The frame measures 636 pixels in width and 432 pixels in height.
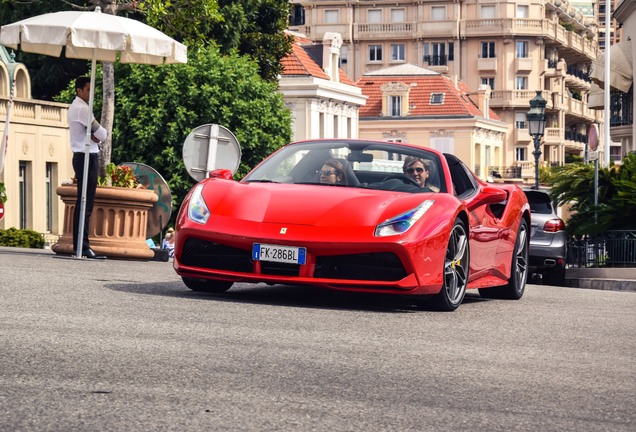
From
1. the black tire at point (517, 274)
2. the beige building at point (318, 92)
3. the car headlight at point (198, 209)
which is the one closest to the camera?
the car headlight at point (198, 209)

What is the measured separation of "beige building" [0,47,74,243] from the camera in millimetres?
48656

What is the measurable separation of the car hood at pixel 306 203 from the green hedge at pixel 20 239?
2198 centimetres

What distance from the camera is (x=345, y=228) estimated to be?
1054 cm

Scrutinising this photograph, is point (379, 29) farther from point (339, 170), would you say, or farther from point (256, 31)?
point (339, 170)

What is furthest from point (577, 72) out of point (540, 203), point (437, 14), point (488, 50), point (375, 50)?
point (540, 203)

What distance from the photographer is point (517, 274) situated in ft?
44.3

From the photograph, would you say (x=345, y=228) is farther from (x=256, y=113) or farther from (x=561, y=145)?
(x=561, y=145)

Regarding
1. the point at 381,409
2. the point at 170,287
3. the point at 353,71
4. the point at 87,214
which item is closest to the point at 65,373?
the point at 381,409

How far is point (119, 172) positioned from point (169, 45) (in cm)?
211

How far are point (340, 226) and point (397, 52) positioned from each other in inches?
4851

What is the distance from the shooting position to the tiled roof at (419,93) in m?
108

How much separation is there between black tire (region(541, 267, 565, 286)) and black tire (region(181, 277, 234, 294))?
12840 millimetres

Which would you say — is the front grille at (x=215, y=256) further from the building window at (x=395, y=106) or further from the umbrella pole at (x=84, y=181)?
the building window at (x=395, y=106)

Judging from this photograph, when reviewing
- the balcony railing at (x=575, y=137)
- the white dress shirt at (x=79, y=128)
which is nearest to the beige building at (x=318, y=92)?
the balcony railing at (x=575, y=137)
